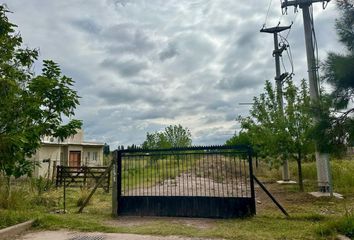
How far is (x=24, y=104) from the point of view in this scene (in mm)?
6914

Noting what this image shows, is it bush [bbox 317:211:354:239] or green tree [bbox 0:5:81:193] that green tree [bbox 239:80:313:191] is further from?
green tree [bbox 0:5:81:193]

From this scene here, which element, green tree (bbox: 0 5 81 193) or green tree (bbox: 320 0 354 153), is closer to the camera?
green tree (bbox: 320 0 354 153)

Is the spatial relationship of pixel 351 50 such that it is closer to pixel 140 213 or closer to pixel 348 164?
pixel 140 213

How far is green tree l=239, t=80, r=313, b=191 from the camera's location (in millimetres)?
11883

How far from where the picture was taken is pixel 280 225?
654 cm

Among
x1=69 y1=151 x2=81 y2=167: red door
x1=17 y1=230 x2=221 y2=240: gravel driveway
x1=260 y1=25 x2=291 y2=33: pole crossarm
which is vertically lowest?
x1=17 y1=230 x2=221 y2=240: gravel driveway

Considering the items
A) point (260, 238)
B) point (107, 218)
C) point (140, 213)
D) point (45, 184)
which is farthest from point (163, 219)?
point (45, 184)

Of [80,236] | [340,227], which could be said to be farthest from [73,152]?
[340,227]

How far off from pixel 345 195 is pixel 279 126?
330cm

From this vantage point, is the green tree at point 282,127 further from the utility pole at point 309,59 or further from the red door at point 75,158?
the red door at point 75,158

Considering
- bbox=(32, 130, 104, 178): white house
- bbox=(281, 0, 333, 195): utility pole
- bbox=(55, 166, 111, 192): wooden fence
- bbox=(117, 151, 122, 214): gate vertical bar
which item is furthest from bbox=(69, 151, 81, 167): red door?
bbox=(281, 0, 333, 195): utility pole

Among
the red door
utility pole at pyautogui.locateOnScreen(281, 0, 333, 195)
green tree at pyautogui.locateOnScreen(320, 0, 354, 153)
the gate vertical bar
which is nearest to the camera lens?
green tree at pyautogui.locateOnScreen(320, 0, 354, 153)

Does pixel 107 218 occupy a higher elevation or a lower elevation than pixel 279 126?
lower

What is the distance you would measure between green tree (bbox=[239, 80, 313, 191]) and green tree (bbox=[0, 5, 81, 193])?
757 centimetres
